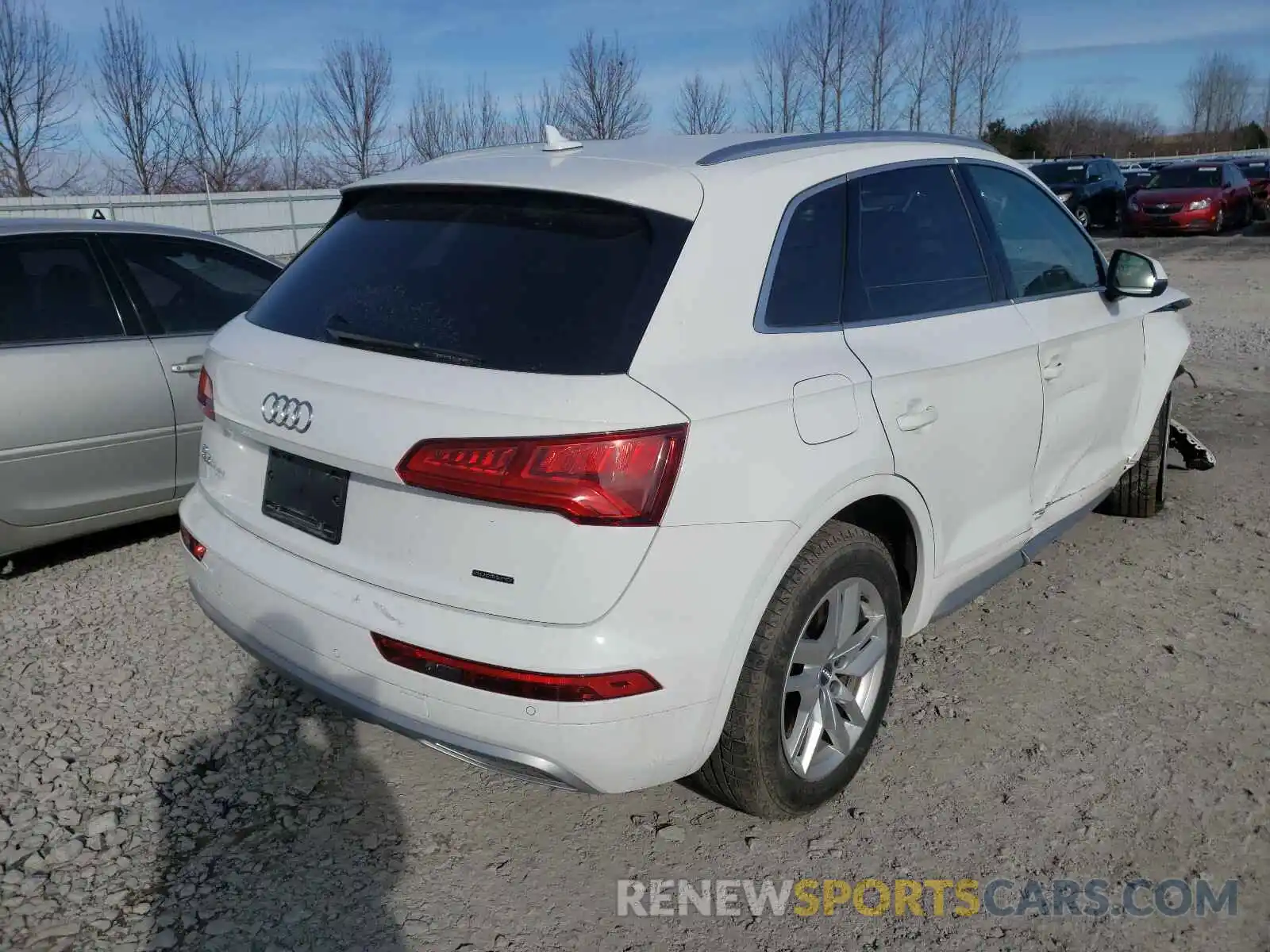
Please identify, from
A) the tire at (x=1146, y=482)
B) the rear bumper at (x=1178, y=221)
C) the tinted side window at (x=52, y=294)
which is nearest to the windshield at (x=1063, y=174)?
the rear bumper at (x=1178, y=221)

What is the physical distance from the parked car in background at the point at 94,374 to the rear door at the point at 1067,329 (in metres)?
3.36

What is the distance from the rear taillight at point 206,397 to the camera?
2.96 meters

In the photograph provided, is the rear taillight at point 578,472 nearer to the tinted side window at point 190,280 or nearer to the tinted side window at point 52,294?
the tinted side window at point 52,294

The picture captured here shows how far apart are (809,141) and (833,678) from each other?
5.18 feet

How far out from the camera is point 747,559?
7.86 ft

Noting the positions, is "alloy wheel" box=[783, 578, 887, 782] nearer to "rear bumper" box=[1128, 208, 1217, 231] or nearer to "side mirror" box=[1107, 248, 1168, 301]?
"side mirror" box=[1107, 248, 1168, 301]

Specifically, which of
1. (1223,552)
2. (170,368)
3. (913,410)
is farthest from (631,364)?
(1223,552)

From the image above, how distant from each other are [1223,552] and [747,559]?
351 cm

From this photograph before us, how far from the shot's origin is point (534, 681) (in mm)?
2238

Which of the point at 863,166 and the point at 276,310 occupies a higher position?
the point at 863,166

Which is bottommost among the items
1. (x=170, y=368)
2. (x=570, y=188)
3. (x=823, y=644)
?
(x=823, y=644)

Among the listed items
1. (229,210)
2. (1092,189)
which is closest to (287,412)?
(229,210)

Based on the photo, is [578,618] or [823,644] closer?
[578,618]

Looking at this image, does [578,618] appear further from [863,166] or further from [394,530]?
[863,166]
